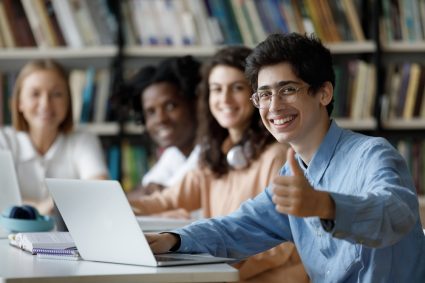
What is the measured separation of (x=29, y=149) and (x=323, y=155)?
1967 millimetres

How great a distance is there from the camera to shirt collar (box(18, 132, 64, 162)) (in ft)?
11.4

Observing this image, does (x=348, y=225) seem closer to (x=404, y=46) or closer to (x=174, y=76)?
(x=174, y=76)

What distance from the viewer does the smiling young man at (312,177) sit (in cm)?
164

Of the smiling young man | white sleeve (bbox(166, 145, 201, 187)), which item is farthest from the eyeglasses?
white sleeve (bbox(166, 145, 201, 187))

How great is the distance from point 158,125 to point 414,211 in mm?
2330

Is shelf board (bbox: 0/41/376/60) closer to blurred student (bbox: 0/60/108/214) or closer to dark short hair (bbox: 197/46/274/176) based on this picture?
blurred student (bbox: 0/60/108/214)

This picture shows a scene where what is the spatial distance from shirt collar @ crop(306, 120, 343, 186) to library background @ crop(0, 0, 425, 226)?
223 centimetres

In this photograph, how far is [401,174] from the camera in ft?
5.04

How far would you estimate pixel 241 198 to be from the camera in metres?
2.66

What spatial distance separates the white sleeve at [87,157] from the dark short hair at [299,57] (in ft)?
5.75

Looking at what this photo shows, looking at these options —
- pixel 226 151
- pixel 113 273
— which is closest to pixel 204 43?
pixel 226 151

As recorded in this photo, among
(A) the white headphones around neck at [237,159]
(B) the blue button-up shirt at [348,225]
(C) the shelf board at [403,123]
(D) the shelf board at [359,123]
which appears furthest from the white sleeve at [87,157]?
(B) the blue button-up shirt at [348,225]

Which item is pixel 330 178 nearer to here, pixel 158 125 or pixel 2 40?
pixel 158 125

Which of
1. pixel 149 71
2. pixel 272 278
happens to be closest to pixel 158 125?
pixel 149 71
